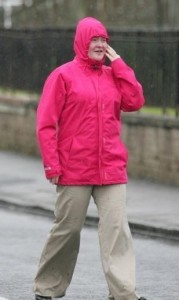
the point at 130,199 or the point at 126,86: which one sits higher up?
the point at 126,86

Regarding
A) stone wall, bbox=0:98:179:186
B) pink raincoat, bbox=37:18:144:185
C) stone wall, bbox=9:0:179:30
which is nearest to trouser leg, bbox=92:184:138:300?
pink raincoat, bbox=37:18:144:185

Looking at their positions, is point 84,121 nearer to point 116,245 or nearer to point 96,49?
point 96,49

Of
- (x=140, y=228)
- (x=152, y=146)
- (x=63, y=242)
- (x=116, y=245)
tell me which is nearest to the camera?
(x=116, y=245)

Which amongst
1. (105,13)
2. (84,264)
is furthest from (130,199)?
(105,13)

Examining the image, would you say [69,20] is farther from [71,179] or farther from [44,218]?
[71,179]

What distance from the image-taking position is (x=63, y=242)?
871cm

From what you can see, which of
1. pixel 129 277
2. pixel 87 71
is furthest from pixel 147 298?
pixel 87 71

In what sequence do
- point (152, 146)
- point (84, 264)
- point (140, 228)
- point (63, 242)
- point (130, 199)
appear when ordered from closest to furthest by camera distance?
1. point (63, 242)
2. point (84, 264)
3. point (140, 228)
4. point (130, 199)
5. point (152, 146)

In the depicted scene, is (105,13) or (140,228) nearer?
(140,228)

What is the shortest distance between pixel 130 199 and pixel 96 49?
7.80 m

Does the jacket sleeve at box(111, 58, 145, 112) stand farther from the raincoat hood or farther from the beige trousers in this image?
the beige trousers

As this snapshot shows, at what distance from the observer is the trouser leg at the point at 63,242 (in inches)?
340

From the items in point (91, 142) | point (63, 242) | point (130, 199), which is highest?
point (91, 142)

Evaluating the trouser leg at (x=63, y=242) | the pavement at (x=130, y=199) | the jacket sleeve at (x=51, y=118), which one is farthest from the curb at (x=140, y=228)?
the jacket sleeve at (x=51, y=118)
